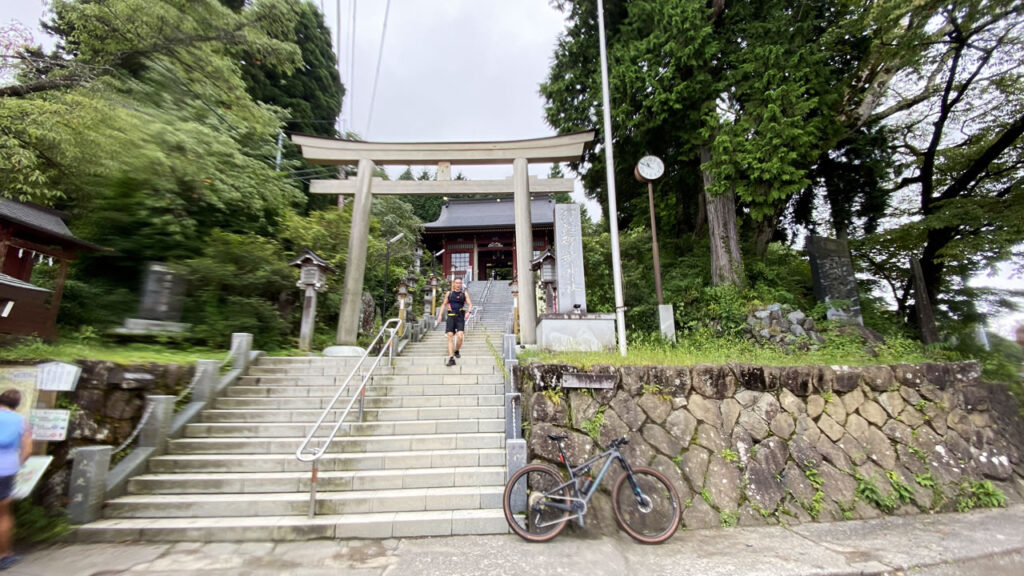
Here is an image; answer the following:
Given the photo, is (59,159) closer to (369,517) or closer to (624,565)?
(369,517)

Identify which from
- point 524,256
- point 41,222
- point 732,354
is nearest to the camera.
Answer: point 732,354

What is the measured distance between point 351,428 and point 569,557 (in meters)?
3.10

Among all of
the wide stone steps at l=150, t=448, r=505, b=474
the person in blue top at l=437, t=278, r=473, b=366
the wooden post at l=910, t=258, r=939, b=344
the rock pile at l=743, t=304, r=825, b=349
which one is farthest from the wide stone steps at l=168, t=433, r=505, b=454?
the wooden post at l=910, t=258, r=939, b=344

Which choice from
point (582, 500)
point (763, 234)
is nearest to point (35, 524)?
point (582, 500)

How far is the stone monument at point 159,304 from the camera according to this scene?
22.6ft

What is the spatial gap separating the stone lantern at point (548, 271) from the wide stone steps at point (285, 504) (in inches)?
237

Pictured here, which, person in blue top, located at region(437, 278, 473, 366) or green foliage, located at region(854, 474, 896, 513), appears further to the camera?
person in blue top, located at region(437, 278, 473, 366)

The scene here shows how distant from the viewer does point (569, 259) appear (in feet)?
25.2

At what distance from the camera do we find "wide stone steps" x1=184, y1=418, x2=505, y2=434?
4.96 metres

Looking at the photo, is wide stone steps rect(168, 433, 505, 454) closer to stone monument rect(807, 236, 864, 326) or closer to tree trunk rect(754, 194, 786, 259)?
stone monument rect(807, 236, 864, 326)

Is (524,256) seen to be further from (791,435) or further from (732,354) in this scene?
(791,435)

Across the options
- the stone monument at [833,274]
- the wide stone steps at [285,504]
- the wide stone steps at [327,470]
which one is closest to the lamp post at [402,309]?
the wide stone steps at [327,470]

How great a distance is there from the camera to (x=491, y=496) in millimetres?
4004

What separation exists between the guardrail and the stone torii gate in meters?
3.31
